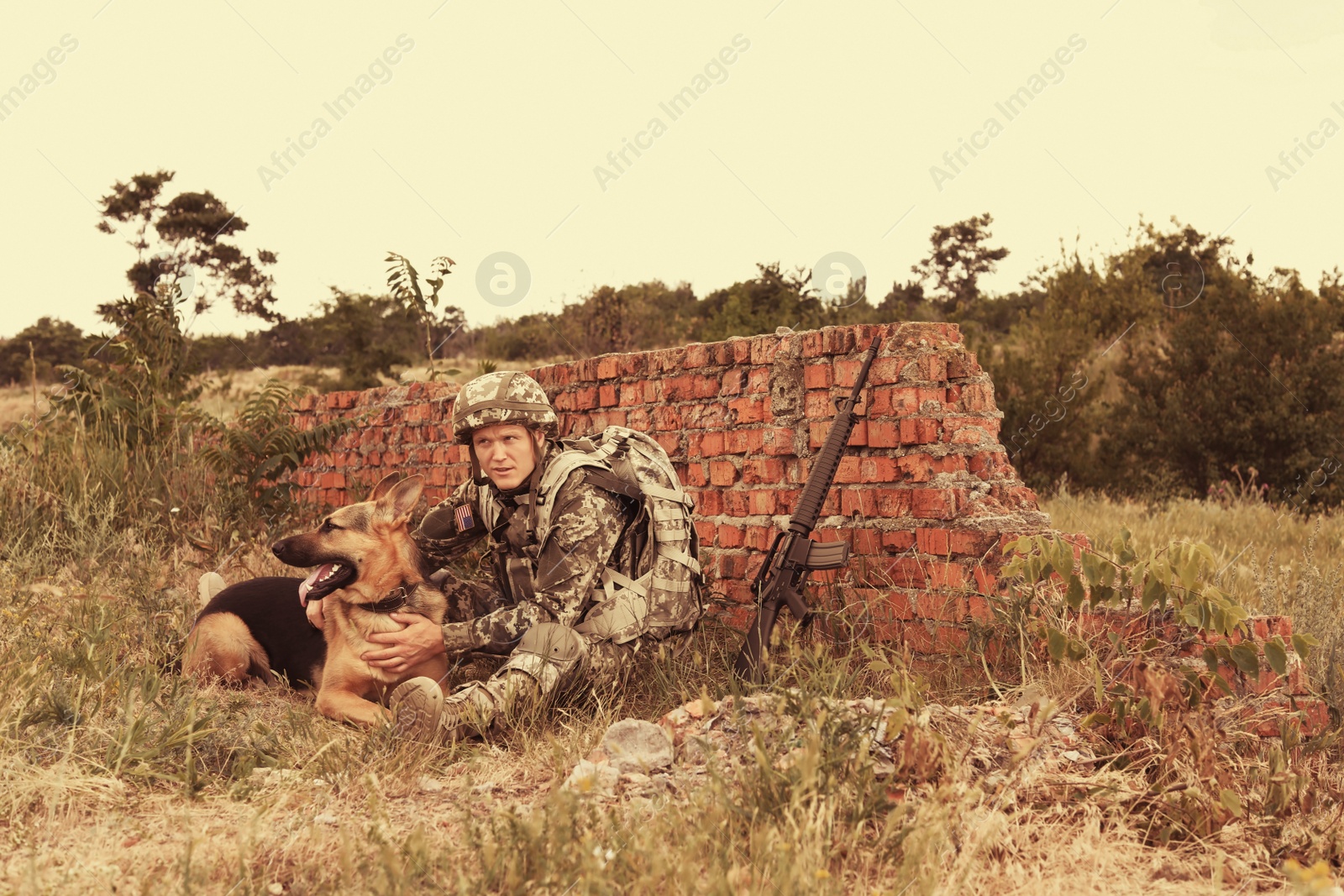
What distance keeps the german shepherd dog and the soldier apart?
5.1 inches

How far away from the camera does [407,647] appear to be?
3924 millimetres

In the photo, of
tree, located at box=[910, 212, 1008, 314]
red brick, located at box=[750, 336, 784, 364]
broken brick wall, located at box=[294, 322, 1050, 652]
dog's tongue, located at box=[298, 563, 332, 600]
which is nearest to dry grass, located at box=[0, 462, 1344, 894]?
broken brick wall, located at box=[294, 322, 1050, 652]

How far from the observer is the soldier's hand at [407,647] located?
393cm

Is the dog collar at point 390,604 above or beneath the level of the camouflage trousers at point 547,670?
above

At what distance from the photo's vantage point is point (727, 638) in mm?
4520

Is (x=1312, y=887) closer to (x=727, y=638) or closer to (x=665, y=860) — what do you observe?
(x=665, y=860)

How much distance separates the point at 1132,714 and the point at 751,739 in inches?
47.6

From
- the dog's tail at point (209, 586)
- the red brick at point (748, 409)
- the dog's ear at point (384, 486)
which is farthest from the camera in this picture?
the dog's tail at point (209, 586)

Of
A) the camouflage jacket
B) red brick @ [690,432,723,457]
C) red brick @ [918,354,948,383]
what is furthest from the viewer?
red brick @ [690,432,723,457]

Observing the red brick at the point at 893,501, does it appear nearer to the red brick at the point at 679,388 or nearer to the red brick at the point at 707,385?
the red brick at the point at 707,385

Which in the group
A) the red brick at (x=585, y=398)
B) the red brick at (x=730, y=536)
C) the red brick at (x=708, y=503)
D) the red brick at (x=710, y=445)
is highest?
the red brick at (x=585, y=398)

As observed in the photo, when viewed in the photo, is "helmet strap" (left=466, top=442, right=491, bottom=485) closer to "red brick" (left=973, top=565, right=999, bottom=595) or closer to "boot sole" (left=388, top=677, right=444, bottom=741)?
"boot sole" (left=388, top=677, right=444, bottom=741)

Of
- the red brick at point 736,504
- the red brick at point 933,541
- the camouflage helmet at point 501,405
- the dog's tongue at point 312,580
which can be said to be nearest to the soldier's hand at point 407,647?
the dog's tongue at point 312,580

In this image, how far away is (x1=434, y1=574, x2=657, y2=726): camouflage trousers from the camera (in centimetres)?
353
